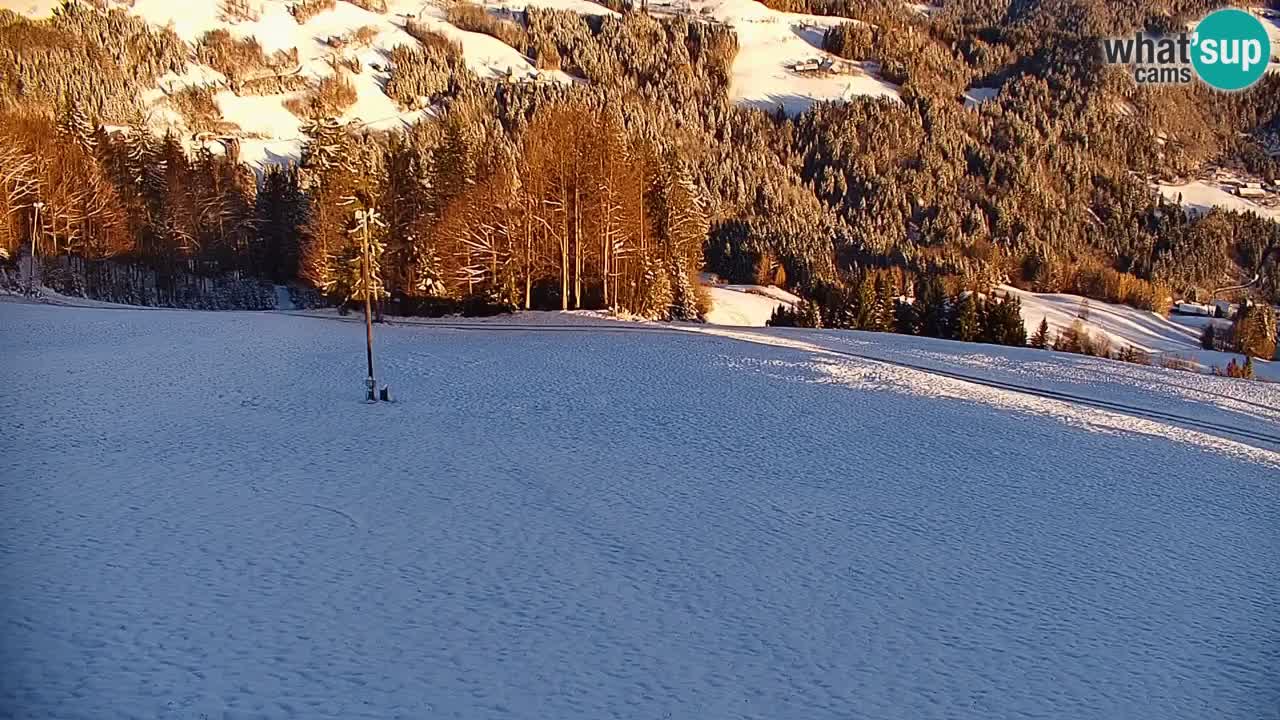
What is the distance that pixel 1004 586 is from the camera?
12312mm

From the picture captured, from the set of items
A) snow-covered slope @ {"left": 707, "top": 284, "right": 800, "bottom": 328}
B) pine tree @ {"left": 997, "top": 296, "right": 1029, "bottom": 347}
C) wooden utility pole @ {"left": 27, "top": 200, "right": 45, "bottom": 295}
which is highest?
wooden utility pole @ {"left": 27, "top": 200, "right": 45, "bottom": 295}

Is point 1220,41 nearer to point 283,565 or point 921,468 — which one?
point 921,468

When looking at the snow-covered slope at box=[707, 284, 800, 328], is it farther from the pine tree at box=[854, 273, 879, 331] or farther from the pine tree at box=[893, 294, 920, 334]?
the pine tree at box=[893, 294, 920, 334]

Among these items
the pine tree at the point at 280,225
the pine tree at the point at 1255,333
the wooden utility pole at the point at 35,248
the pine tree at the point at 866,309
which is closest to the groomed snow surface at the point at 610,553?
the wooden utility pole at the point at 35,248

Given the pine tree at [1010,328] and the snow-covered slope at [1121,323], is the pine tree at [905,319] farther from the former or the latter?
the snow-covered slope at [1121,323]

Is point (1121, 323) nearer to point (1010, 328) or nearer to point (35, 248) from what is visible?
point (1010, 328)

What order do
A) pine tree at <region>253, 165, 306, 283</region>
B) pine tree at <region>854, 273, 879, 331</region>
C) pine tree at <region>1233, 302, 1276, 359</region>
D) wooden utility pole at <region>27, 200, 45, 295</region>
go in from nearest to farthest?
wooden utility pole at <region>27, 200, 45, 295</region> < pine tree at <region>253, 165, 306, 283</region> < pine tree at <region>854, 273, 879, 331</region> < pine tree at <region>1233, 302, 1276, 359</region>

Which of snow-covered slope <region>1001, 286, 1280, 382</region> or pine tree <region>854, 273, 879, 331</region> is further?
snow-covered slope <region>1001, 286, 1280, 382</region>

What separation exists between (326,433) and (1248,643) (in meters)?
19.1

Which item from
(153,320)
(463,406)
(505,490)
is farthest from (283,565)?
(153,320)

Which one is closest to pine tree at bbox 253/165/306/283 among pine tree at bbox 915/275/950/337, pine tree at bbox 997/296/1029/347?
pine tree at bbox 915/275/950/337

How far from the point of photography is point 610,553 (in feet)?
41.0

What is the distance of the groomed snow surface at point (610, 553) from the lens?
8.70 metres

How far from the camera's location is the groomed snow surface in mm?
8703
